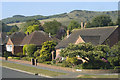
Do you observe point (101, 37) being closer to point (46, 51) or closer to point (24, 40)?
point (46, 51)

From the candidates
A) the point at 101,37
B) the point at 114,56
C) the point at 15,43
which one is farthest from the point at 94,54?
the point at 15,43

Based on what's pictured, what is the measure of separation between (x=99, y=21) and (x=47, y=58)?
202 feet

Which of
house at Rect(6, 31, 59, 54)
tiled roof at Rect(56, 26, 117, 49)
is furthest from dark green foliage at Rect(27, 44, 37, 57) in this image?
tiled roof at Rect(56, 26, 117, 49)

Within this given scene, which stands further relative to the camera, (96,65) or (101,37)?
(101,37)

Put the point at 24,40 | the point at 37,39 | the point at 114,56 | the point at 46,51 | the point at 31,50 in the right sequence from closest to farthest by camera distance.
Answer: the point at 114,56
the point at 46,51
the point at 31,50
the point at 37,39
the point at 24,40

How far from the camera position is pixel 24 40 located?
61.1 metres

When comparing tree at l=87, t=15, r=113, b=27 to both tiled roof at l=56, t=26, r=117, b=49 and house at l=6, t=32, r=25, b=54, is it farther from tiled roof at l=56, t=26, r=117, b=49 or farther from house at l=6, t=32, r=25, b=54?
tiled roof at l=56, t=26, r=117, b=49

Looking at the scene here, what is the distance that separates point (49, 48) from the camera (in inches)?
1784

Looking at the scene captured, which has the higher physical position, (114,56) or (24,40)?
(24,40)

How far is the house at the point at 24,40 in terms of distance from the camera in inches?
2247

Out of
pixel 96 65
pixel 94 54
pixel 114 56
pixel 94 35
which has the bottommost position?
pixel 96 65

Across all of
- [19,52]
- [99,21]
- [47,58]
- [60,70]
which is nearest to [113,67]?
[60,70]

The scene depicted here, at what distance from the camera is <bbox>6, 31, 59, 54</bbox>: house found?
5706 cm

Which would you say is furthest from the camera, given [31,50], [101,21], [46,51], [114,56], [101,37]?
[101,21]
